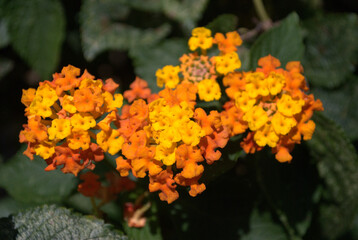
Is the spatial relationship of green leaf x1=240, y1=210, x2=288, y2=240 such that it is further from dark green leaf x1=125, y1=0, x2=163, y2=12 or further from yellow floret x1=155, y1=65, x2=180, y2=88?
dark green leaf x1=125, y1=0, x2=163, y2=12

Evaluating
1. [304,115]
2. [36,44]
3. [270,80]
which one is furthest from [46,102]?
[36,44]

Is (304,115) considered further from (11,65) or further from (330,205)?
(11,65)

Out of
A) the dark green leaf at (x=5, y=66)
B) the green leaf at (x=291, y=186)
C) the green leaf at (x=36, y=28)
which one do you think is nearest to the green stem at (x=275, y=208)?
the green leaf at (x=291, y=186)

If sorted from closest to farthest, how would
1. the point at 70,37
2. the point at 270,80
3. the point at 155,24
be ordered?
the point at 270,80, the point at 155,24, the point at 70,37

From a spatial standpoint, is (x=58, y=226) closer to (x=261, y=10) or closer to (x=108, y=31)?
(x=108, y=31)

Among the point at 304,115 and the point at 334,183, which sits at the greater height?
the point at 304,115

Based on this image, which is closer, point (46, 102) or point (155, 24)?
point (46, 102)

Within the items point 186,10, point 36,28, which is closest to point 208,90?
point 186,10
